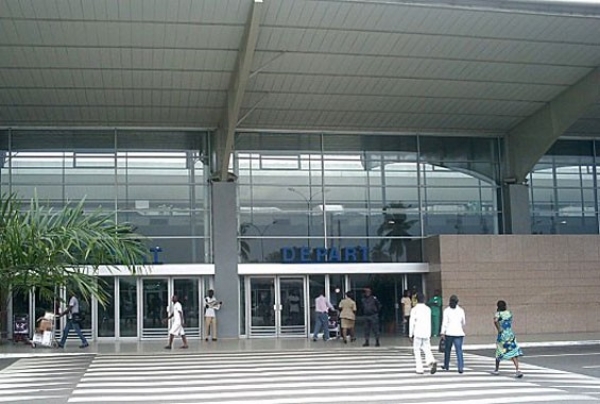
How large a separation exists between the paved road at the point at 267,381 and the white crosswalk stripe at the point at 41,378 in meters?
0.02

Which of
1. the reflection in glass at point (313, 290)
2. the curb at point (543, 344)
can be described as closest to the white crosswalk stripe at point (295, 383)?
the curb at point (543, 344)

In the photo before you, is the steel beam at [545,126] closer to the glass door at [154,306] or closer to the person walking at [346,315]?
the person walking at [346,315]

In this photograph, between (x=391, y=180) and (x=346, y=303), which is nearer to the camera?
(x=346, y=303)

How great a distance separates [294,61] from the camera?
77.3ft

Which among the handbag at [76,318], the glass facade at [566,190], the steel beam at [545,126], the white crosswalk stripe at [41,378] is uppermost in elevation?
the steel beam at [545,126]

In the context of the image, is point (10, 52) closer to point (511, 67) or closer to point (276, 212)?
point (276, 212)

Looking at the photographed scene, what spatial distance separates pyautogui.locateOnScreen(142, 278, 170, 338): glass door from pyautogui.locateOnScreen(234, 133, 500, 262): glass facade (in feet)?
9.61

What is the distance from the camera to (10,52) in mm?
22250

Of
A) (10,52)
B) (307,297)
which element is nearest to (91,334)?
(307,297)

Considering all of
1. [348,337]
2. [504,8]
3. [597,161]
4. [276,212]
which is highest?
[504,8]

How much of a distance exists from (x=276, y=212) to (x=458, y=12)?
10150 millimetres

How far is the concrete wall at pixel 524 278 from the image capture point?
27109mm

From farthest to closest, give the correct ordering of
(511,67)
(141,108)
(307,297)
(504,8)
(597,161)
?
(597,161)
(307,297)
(141,108)
(511,67)
(504,8)

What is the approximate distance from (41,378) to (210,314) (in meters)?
10.4
